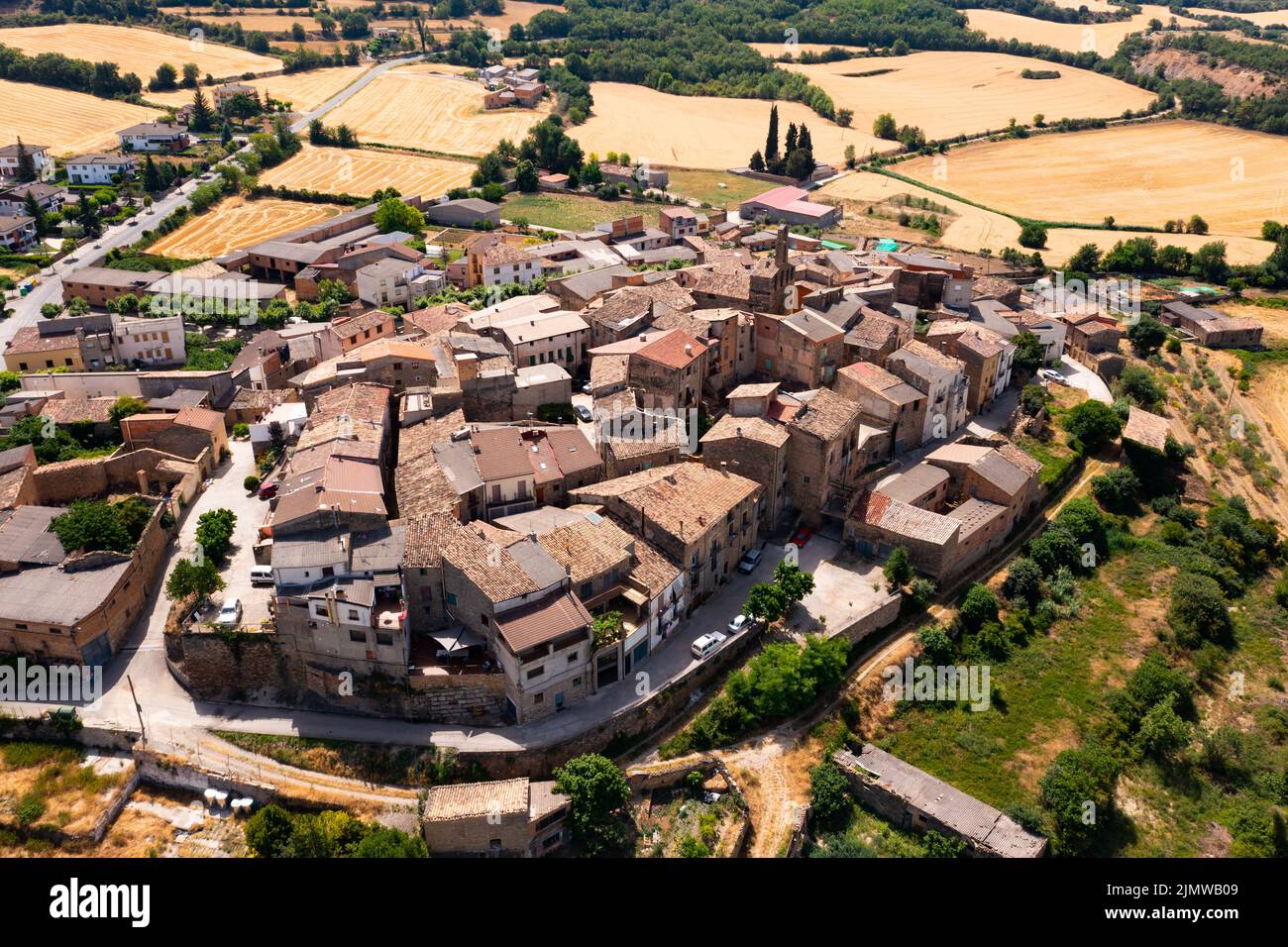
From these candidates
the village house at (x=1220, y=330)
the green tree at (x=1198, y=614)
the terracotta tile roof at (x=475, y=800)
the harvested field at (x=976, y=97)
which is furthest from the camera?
the harvested field at (x=976, y=97)

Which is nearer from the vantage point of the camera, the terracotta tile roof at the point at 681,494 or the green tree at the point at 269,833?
the green tree at the point at 269,833

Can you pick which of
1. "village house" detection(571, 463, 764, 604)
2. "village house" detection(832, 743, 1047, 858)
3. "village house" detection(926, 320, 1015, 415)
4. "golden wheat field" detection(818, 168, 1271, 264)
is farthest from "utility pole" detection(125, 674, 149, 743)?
"golden wheat field" detection(818, 168, 1271, 264)

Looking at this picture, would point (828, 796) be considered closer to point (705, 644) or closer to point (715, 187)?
point (705, 644)

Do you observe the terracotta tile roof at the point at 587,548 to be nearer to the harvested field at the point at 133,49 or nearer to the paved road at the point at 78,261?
the paved road at the point at 78,261

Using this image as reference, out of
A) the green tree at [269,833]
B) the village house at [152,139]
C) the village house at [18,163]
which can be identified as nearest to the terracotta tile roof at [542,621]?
the green tree at [269,833]

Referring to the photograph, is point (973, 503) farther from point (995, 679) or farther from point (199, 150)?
point (199, 150)
